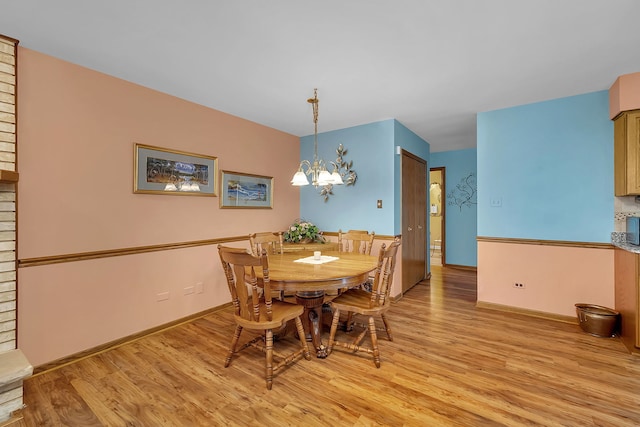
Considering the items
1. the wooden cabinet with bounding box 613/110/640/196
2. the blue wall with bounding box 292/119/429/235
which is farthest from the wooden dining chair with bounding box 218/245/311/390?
the wooden cabinet with bounding box 613/110/640/196

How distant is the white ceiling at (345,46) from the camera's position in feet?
5.70

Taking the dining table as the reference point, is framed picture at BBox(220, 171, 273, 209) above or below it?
above

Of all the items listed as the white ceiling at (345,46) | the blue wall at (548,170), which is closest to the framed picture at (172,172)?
the white ceiling at (345,46)

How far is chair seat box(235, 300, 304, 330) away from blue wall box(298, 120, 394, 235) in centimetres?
200

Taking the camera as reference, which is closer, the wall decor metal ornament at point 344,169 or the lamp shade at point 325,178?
the lamp shade at point 325,178

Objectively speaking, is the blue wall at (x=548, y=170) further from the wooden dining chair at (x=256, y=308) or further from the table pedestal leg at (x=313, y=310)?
the wooden dining chair at (x=256, y=308)

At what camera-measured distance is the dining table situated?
2.04 metres

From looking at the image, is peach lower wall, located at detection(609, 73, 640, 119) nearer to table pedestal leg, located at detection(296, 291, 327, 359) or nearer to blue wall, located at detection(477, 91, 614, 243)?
blue wall, located at detection(477, 91, 614, 243)

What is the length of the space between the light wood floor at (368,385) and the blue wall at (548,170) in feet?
3.88

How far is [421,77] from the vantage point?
2605mm

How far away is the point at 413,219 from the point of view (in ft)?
14.7

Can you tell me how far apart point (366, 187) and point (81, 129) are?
3160 millimetres

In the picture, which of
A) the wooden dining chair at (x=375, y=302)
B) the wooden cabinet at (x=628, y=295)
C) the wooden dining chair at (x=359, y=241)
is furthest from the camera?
the wooden dining chair at (x=359, y=241)

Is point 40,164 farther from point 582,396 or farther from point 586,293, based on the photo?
point 586,293
